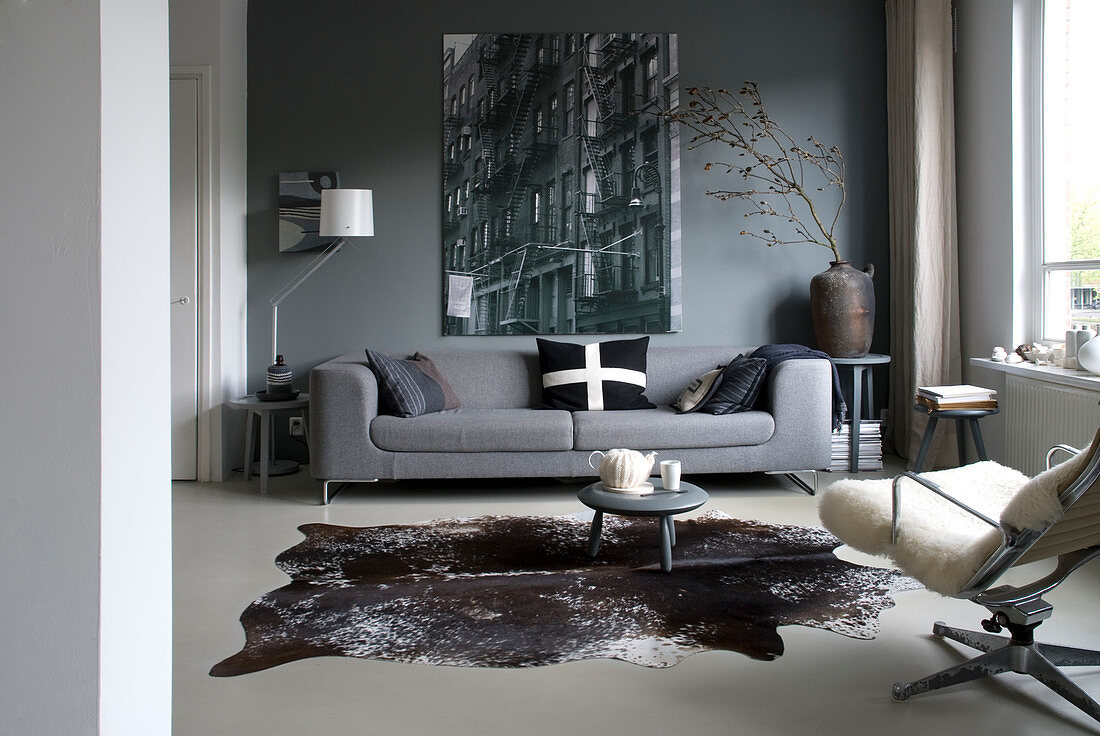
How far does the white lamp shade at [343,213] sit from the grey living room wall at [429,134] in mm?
358

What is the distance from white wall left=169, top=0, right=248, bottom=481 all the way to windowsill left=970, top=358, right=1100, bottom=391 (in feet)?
13.0

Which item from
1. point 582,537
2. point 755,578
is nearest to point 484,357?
point 582,537

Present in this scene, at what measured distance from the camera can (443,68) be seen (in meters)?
5.18

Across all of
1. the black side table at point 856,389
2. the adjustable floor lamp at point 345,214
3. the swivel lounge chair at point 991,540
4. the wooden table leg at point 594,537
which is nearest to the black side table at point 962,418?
the black side table at point 856,389

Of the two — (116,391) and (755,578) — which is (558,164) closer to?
(755,578)

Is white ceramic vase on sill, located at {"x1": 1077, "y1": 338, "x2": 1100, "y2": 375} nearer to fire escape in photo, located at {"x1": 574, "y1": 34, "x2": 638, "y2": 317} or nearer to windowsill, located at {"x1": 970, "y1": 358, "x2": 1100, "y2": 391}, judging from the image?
windowsill, located at {"x1": 970, "y1": 358, "x2": 1100, "y2": 391}

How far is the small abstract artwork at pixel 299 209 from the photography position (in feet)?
16.8

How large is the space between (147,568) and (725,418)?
10.6 ft

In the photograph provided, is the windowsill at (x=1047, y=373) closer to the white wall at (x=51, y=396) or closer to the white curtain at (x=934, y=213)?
the white curtain at (x=934, y=213)

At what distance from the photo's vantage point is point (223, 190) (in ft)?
15.9

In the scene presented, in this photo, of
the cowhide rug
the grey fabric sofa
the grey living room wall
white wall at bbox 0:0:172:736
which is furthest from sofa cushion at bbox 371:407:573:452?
white wall at bbox 0:0:172:736

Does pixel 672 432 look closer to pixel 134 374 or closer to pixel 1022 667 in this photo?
pixel 1022 667

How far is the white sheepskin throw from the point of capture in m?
1.84

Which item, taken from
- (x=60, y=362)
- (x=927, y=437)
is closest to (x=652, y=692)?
(x=60, y=362)
